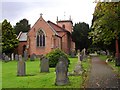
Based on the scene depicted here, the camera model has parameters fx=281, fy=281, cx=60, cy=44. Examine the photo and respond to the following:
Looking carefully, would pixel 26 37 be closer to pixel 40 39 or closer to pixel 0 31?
pixel 40 39

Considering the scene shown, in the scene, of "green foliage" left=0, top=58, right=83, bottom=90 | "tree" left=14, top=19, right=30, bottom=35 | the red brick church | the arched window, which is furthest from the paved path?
"tree" left=14, top=19, right=30, bottom=35

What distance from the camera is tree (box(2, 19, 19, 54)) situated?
179 ft

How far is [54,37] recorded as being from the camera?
62.8 meters

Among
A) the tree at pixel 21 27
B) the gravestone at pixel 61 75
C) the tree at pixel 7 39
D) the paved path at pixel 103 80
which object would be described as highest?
the tree at pixel 21 27

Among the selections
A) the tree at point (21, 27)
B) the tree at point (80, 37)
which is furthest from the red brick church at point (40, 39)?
the tree at point (21, 27)

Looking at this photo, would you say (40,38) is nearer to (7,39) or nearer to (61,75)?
(7,39)

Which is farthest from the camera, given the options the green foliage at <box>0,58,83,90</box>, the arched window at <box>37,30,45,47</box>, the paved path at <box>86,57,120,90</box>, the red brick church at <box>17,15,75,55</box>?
the arched window at <box>37,30,45,47</box>

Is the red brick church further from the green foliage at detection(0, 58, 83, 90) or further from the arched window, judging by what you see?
the green foliage at detection(0, 58, 83, 90)

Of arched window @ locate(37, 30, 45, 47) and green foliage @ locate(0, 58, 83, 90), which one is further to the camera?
arched window @ locate(37, 30, 45, 47)

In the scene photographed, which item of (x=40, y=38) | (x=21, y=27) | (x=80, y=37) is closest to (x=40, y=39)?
(x=40, y=38)

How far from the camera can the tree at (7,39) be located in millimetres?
54447

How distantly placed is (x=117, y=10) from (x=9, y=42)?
41329 mm

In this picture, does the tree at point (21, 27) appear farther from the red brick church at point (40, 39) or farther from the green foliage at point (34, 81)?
the green foliage at point (34, 81)

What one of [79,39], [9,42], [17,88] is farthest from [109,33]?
[79,39]
